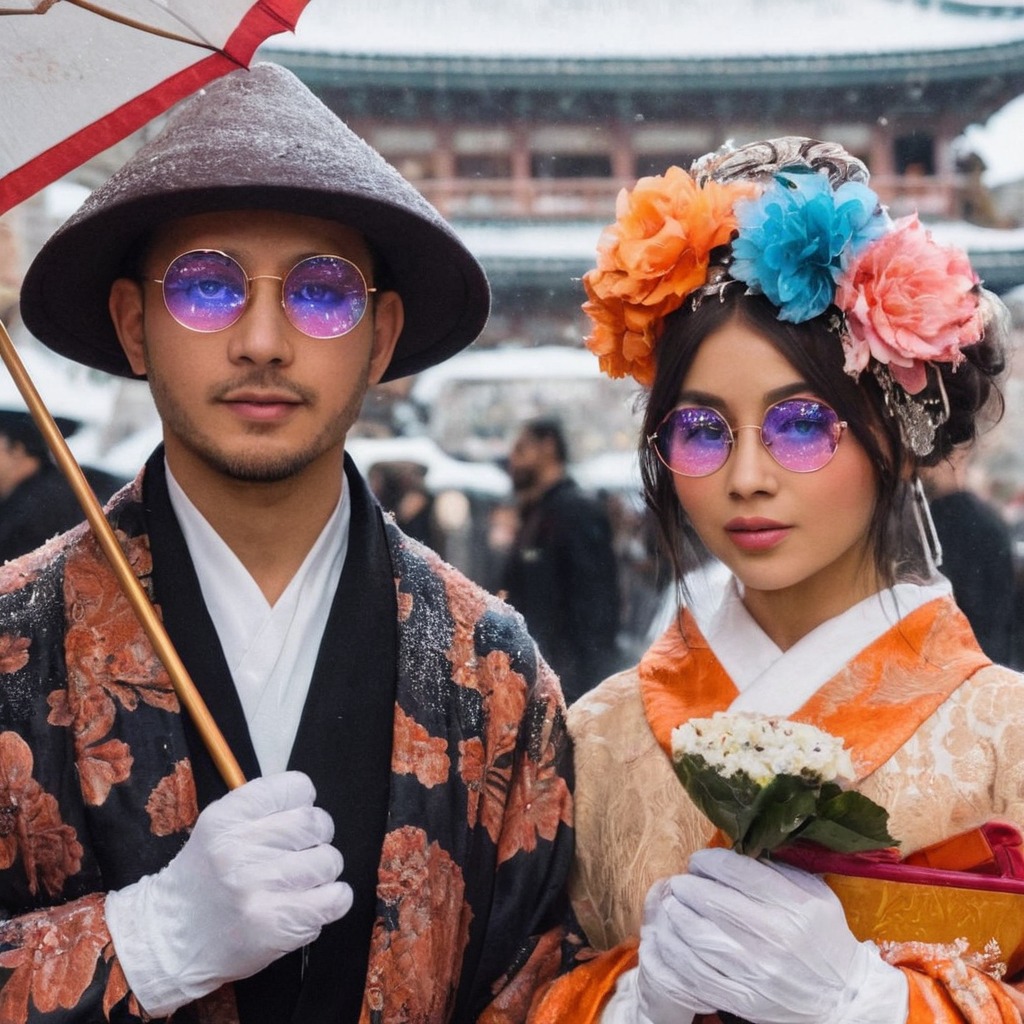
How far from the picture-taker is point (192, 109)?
2576 mm

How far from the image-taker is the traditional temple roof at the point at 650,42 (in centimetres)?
1316

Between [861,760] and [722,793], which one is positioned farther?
[861,760]

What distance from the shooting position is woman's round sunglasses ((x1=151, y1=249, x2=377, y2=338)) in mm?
2428

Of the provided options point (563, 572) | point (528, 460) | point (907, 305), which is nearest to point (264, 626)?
point (907, 305)

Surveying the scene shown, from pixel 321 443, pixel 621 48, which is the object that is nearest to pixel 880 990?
pixel 321 443

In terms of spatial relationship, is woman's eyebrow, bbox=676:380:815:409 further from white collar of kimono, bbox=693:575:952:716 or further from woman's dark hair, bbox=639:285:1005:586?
white collar of kimono, bbox=693:575:952:716

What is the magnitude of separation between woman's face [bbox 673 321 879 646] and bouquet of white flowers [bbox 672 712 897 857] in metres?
0.38

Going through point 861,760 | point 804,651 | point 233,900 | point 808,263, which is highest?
point 808,263

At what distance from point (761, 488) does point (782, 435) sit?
0.32ft

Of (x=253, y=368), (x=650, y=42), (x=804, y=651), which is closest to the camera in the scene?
(x=253, y=368)

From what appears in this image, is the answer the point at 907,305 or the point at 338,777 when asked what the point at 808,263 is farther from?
the point at 338,777

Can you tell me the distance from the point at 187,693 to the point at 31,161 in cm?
89

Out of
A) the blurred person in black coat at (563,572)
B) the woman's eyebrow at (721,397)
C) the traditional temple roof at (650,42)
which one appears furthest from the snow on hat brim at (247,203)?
the traditional temple roof at (650,42)

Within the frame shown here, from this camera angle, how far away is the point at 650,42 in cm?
1386
